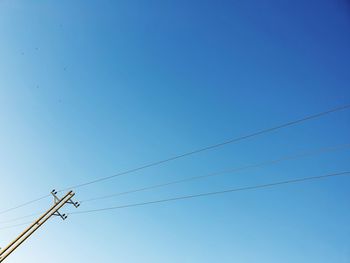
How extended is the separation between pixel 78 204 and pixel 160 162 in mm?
5649

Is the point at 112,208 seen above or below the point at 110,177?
below

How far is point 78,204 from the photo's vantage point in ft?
50.2

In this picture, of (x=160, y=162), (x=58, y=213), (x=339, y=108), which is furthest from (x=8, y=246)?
(x=339, y=108)

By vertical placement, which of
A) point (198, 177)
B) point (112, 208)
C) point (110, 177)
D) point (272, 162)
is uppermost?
point (272, 162)

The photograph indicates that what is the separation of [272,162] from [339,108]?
3.38m

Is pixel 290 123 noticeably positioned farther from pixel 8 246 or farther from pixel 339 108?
pixel 8 246

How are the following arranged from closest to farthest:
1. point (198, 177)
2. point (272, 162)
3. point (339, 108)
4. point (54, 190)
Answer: point (339, 108), point (272, 162), point (198, 177), point (54, 190)

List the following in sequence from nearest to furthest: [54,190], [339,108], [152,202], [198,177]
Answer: [339,108] → [198,177] → [152,202] → [54,190]

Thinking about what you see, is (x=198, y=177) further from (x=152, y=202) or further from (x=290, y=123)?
(x=290, y=123)

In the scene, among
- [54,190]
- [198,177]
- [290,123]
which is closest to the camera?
[290,123]

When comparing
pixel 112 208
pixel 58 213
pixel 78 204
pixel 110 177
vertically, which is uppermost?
pixel 110 177

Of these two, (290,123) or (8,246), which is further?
(8,246)

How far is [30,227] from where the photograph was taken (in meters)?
12.6

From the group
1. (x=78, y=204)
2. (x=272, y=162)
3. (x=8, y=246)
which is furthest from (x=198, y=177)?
(x=8, y=246)
